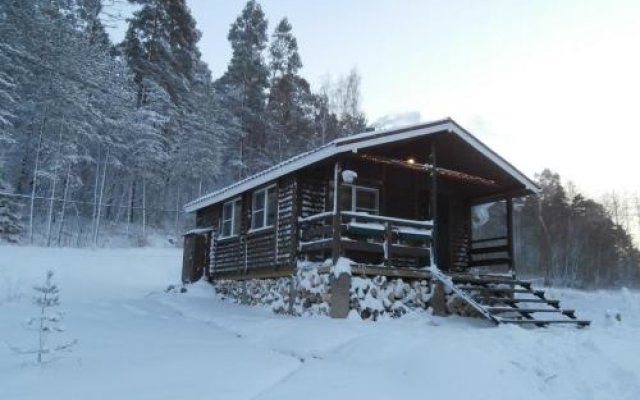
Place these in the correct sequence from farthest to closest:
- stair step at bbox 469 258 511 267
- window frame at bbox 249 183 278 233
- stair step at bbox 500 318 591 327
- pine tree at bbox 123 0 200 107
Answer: pine tree at bbox 123 0 200 107 < window frame at bbox 249 183 278 233 < stair step at bbox 469 258 511 267 < stair step at bbox 500 318 591 327

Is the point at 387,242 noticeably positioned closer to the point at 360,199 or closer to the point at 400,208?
the point at 360,199

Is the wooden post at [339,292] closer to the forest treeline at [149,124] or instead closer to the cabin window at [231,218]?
the cabin window at [231,218]

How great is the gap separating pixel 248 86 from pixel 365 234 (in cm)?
3014

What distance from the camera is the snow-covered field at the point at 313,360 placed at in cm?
615

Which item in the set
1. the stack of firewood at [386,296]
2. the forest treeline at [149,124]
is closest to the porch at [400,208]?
the stack of firewood at [386,296]

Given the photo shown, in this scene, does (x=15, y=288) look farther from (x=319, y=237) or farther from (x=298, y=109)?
(x=298, y=109)

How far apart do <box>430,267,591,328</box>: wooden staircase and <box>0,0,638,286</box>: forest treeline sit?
21230mm

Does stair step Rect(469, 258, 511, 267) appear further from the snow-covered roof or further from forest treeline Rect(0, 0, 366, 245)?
forest treeline Rect(0, 0, 366, 245)

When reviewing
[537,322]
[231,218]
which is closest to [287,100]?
[231,218]

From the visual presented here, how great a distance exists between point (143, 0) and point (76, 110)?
12.3 metres

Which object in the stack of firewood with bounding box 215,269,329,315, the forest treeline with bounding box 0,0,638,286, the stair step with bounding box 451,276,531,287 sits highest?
the forest treeline with bounding box 0,0,638,286

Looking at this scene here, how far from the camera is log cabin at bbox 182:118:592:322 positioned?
11648 millimetres

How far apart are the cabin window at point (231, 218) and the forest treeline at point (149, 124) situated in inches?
491

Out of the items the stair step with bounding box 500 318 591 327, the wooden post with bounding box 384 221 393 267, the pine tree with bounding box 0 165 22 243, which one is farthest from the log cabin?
the pine tree with bounding box 0 165 22 243
